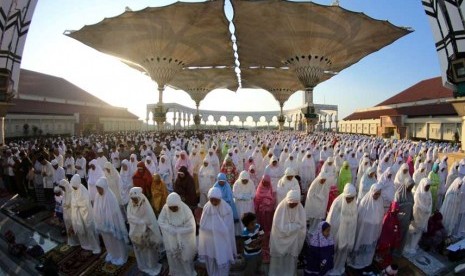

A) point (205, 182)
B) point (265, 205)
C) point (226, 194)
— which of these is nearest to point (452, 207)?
point (265, 205)

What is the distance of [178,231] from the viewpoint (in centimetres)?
374

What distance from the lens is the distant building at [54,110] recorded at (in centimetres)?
2273

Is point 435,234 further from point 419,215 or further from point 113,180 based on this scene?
point 113,180

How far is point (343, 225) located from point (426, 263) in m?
1.60

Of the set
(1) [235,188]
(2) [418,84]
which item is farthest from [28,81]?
(2) [418,84]

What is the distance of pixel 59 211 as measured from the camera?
18.7 feet

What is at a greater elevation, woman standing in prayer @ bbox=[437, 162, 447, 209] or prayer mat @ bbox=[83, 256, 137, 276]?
woman standing in prayer @ bbox=[437, 162, 447, 209]

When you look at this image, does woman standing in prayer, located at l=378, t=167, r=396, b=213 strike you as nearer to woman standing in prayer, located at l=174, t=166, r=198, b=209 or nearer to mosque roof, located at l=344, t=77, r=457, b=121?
woman standing in prayer, located at l=174, t=166, r=198, b=209

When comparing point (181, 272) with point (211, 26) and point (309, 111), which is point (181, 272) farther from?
point (309, 111)

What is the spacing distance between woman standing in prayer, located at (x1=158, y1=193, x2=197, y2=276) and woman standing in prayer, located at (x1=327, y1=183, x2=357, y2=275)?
69.0 inches

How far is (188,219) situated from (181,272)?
2.37ft

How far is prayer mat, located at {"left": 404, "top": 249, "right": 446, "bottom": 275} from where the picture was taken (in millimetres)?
4298

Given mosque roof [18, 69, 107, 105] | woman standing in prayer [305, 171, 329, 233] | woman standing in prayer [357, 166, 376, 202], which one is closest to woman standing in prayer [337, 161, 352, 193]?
woman standing in prayer [357, 166, 376, 202]

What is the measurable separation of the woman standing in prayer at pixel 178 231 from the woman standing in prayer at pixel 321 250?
138 cm
